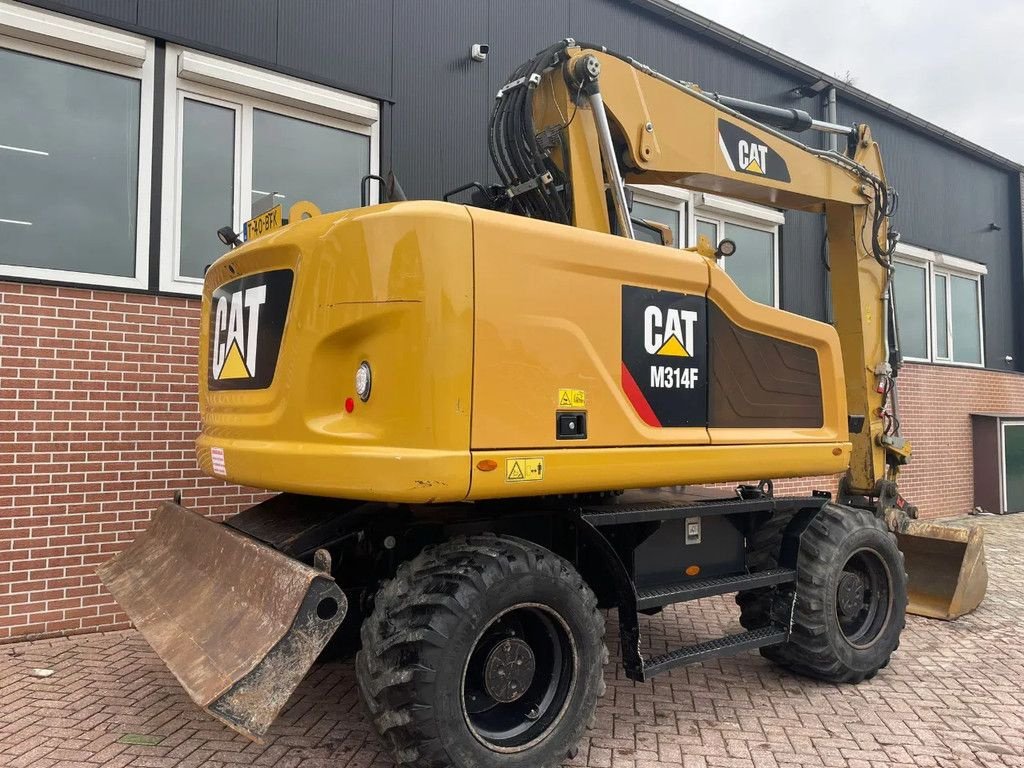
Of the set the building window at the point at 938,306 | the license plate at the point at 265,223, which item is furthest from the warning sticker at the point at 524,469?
the building window at the point at 938,306

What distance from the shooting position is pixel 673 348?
382 cm

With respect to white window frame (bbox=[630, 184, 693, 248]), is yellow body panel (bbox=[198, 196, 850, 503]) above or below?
below

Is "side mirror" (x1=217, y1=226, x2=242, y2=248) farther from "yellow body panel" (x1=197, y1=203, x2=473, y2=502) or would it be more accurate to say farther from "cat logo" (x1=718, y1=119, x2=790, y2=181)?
"cat logo" (x1=718, y1=119, x2=790, y2=181)

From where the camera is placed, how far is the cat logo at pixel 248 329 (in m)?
3.49

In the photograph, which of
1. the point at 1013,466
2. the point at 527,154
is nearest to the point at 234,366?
the point at 527,154

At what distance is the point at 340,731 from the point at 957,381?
11.8 m

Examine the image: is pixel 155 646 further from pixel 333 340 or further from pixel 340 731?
pixel 333 340

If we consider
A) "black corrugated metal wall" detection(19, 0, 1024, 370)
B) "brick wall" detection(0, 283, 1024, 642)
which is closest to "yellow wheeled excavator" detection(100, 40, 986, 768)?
"brick wall" detection(0, 283, 1024, 642)

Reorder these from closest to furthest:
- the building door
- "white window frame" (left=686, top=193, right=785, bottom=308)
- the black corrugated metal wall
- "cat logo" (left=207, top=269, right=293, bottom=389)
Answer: "cat logo" (left=207, top=269, right=293, bottom=389) → the black corrugated metal wall → "white window frame" (left=686, top=193, right=785, bottom=308) → the building door

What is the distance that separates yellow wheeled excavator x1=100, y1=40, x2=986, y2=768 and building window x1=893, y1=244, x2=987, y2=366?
8.13 metres

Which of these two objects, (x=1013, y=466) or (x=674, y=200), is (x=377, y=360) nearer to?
(x=674, y=200)

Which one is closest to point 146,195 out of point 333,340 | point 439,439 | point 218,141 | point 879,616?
point 218,141

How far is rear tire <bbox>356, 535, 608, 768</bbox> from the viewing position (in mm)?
2934

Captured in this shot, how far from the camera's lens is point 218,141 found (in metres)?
6.04
